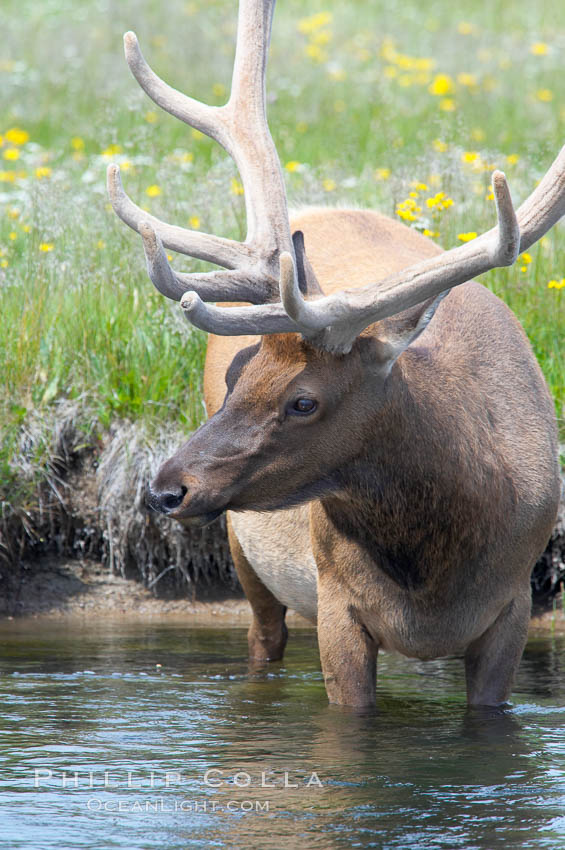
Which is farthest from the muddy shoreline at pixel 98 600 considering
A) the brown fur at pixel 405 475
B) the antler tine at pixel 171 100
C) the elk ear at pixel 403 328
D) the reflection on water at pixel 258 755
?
the elk ear at pixel 403 328

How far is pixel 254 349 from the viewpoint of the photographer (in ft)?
12.8

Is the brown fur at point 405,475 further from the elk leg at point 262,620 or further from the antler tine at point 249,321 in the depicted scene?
the elk leg at point 262,620

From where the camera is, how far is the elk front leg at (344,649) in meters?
4.42

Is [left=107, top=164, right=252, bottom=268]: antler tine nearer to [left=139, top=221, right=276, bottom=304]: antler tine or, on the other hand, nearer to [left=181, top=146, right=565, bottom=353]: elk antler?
[left=139, top=221, right=276, bottom=304]: antler tine

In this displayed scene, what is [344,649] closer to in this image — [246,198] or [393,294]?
[393,294]

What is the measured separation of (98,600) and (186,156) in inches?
174

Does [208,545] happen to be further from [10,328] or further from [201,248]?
[201,248]

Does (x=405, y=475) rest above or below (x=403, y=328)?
below

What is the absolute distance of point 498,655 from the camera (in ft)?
14.6

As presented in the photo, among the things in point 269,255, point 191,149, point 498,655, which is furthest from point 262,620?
point 191,149

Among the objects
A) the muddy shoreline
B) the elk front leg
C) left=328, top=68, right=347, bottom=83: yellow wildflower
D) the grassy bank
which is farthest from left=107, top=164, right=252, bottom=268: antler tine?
left=328, top=68, right=347, bottom=83: yellow wildflower

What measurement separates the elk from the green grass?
6.19 feet

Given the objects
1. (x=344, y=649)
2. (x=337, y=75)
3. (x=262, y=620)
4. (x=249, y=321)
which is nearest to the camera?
(x=249, y=321)

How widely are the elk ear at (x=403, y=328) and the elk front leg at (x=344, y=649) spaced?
3.13 feet
